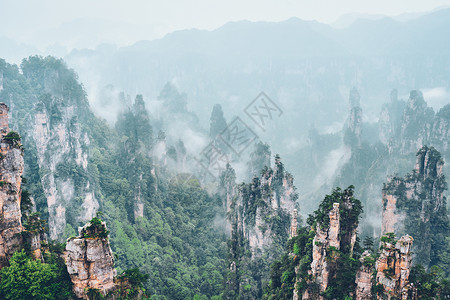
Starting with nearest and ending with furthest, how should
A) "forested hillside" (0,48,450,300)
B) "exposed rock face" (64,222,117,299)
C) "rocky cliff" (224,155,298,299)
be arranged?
"exposed rock face" (64,222,117,299) → "forested hillside" (0,48,450,300) → "rocky cliff" (224,155,298,299)

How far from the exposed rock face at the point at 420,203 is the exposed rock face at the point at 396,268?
2081cm

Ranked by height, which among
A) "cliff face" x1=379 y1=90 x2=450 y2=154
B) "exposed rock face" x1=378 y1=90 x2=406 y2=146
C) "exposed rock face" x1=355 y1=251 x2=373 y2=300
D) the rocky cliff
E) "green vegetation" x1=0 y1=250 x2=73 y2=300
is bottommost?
"green vegetation" x1=0 y1=250 x2=73 y2=300

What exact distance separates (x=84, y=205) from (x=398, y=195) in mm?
35968

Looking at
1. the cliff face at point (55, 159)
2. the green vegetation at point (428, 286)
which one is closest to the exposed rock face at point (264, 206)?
the cliff face at point (55, 159)

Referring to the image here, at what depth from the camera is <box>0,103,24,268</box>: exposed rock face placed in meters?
19.8

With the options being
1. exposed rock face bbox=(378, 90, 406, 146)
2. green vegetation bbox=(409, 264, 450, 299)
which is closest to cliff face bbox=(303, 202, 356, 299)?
green vegetation bbox=(409, 264, 450, 299)

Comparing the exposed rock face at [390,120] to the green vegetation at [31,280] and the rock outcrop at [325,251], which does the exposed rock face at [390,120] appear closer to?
the rock outcrop at [325,251]

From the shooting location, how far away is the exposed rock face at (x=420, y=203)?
39.0m

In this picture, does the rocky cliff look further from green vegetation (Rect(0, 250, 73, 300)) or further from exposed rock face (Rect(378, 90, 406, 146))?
exposed rock face (Rect(378, 90, 406, 146))

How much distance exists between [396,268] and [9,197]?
20907mm

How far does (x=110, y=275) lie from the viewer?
19969 mm

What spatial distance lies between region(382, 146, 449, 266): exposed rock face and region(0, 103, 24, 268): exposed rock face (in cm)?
3561

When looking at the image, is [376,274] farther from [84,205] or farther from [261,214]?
[84,205]

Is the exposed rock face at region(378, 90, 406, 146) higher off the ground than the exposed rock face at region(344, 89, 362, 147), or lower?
higher
